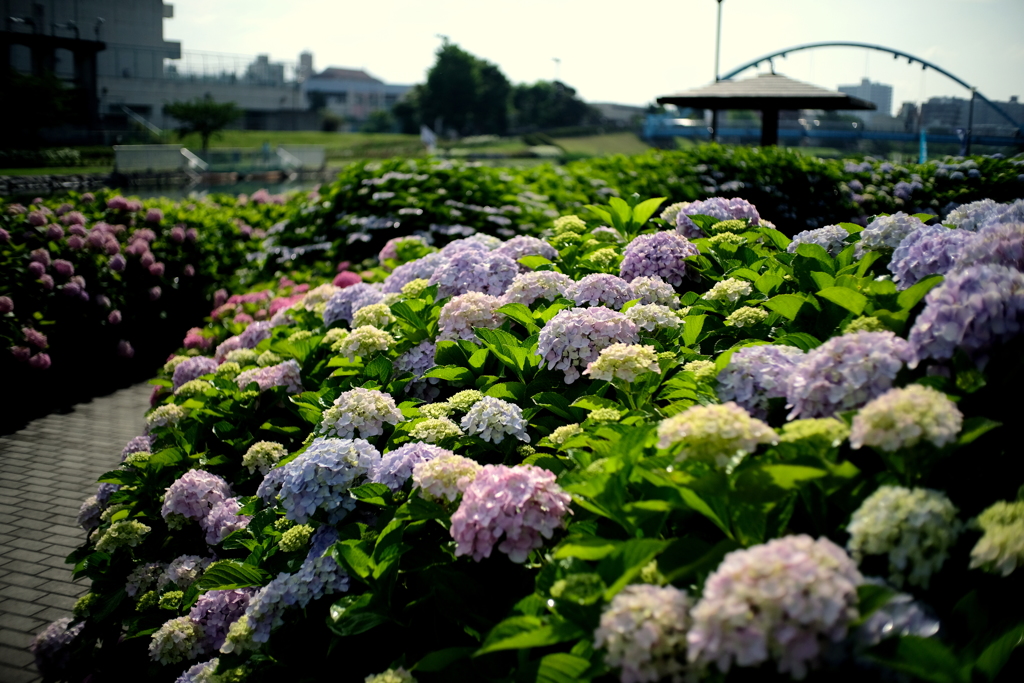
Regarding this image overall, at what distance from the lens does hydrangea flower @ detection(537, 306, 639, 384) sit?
2.35 meters

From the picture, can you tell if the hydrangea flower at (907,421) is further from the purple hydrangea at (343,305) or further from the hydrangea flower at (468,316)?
the purple hydrangea at (343,305)

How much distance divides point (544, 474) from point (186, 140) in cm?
6326

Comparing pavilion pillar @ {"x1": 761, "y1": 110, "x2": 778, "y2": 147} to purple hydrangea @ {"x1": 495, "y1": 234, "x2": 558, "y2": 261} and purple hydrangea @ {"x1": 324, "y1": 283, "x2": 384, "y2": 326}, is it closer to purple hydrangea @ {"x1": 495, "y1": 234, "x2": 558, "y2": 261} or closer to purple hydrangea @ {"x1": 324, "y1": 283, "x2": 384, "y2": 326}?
purple hydrangea @ {"x1": 495, "y1": 234, "x2": 558, "y2": 261}

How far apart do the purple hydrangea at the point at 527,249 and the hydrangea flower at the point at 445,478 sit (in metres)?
1.74

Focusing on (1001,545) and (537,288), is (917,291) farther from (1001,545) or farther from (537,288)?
(537,288)

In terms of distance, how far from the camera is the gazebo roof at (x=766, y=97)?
13.1 m

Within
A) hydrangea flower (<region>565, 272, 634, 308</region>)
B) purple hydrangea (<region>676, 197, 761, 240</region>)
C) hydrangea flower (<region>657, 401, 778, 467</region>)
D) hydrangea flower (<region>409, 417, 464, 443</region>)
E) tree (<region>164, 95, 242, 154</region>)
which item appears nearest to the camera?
hydrangea flower (<region>657, 401, 778, 467</region>)

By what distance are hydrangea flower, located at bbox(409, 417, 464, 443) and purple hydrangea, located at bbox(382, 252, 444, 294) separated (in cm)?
144

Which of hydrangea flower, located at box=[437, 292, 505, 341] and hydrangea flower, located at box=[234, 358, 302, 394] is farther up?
hydrangea flower, located at box=[437, 292, 505, 341]

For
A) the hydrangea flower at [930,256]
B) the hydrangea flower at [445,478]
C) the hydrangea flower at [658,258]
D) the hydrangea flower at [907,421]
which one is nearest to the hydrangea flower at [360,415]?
the hydrangea flower at [445,478]

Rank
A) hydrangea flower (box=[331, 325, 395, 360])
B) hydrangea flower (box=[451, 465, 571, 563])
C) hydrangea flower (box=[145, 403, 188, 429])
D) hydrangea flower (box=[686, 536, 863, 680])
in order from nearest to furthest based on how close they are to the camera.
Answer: hydrangea flower (box=[686, 536, 863, 680]) → hydrangea flower (box=[451, 465, 571, 563]) → hydrangea flower (box=[331, 325, 395, 360]) → hydrangea flower (box=[145, 403, 188, 429])

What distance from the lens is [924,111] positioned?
95.6 ft

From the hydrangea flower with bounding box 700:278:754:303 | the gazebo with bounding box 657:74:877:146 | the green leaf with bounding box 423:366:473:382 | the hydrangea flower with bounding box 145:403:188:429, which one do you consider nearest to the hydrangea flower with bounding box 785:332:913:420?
the hydrangea flower with bounding box 700:278:754:303

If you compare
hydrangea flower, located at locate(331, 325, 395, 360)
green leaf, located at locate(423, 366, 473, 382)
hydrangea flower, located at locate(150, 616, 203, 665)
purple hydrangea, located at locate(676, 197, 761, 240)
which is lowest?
hydrangea flower, located at locate(150, 616, 203, 665)
